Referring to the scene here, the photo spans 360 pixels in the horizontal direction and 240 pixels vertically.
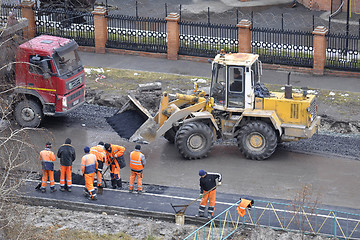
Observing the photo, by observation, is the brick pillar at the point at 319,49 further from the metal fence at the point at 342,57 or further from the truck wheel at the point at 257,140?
the truck wheel at the point at 257,140

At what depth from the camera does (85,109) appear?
77.3ft

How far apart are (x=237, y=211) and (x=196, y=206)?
101 centimetres

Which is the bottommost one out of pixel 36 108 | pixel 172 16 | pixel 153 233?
pixel 153 233

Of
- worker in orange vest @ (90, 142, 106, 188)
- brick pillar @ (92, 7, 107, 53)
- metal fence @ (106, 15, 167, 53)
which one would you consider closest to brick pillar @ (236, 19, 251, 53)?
metal fence @ (106, 15, 167, 53)

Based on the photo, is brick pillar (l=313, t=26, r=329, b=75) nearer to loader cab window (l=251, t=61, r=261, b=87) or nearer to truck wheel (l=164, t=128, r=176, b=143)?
loader cab window (l=251, t=61, r=261, b=87)

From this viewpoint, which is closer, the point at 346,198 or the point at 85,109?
the point at 346,198

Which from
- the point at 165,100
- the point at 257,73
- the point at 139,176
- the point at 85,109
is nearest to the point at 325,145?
the point at 257,73

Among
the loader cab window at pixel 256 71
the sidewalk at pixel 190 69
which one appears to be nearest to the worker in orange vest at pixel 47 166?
the loader cab window at pixel 256 71

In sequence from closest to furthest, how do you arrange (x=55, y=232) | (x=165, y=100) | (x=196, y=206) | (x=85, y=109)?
(x=55, y=232), (x=196, y=206), (x=165, y=100), (x=85, y=109)

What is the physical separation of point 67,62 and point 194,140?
474 cm

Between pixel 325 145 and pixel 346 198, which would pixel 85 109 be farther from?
pixel 346 198

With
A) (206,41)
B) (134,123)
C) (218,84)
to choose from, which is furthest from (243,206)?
(206,41)

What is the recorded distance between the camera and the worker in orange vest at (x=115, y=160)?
17.6 metres

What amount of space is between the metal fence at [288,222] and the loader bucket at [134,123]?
383cm
